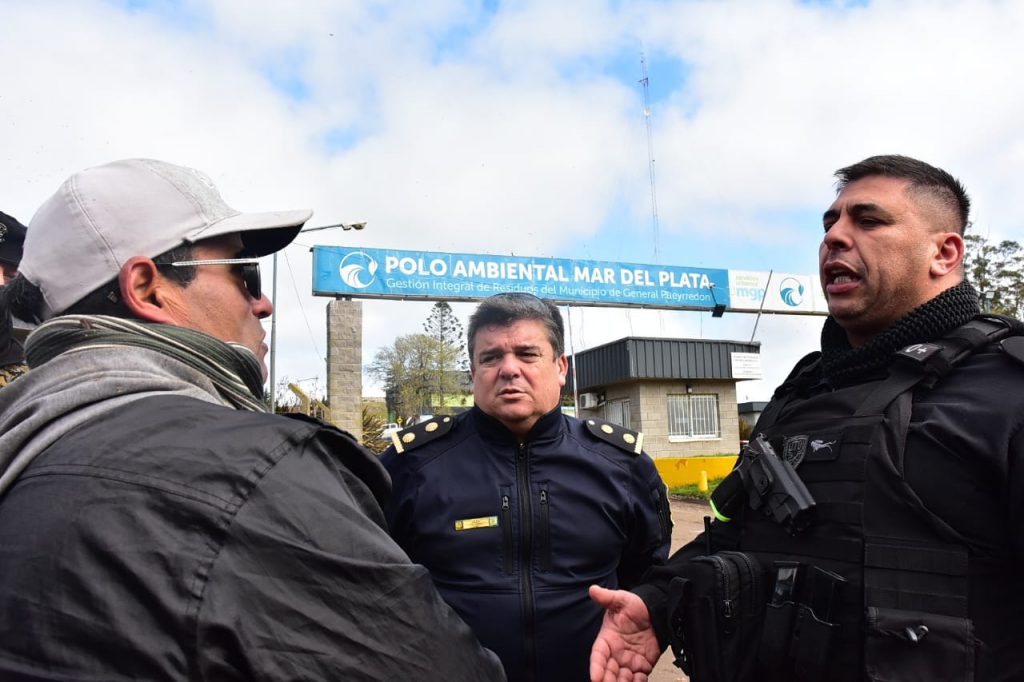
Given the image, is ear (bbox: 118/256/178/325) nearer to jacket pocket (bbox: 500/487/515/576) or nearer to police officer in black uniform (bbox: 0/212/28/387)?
jacket pocket (bbox: 500/487/515/576)

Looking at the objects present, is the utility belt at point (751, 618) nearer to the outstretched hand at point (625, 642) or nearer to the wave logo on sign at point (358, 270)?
the outstretched hand at point (625, 642)

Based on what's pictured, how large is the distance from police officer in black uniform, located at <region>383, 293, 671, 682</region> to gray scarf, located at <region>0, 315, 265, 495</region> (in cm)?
138

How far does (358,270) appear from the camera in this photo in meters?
15.4

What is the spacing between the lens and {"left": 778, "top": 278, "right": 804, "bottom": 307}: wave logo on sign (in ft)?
65.3

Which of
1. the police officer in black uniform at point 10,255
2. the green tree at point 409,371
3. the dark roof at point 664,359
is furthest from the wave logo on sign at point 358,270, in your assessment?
the green tree at point 409,371

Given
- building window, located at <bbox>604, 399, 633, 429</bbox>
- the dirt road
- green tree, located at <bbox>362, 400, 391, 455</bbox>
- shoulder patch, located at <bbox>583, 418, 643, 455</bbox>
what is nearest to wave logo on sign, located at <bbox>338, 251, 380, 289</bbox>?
green tree, located at <bbox>362, 400, 391, 455</bbox>

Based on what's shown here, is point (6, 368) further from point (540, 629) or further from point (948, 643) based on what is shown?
point (948, 643)

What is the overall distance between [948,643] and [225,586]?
147cm

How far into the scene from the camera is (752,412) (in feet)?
129

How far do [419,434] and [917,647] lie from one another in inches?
75.4

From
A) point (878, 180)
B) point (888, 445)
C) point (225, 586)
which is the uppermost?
point (878, 180)

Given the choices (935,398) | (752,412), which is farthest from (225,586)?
(752,412)

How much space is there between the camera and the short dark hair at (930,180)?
2010 mm

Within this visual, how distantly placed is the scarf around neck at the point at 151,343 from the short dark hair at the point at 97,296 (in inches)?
2.9
